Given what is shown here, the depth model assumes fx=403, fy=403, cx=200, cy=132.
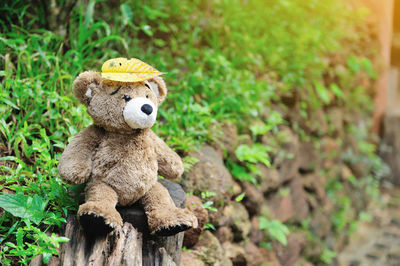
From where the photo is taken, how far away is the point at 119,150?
1.77 meters

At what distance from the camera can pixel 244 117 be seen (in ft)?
11.9

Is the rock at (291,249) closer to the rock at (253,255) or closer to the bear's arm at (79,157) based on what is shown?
the rock at (253,255)

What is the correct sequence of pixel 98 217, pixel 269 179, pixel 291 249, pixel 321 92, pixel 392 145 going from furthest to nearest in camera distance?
pixel 392 145, pixel 321 92, pixel 291 249, pixel 269 179, pixel 98 217

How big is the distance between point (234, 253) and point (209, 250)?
0.45 meters

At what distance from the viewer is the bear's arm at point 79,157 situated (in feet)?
5.49

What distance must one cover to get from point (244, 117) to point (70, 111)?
65.2 inches

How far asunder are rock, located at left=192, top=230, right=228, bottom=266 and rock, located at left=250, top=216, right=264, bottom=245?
2.65ft

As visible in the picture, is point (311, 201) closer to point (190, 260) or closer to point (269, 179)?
point (269, 179)

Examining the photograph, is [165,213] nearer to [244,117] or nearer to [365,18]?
[244,117]

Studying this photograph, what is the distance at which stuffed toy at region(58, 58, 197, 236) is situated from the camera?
1687 millimetres

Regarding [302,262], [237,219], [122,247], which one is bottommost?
[302,262]

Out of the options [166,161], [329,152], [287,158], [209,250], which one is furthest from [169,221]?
[329,152]

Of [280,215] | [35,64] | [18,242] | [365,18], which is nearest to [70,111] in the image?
[35,64]

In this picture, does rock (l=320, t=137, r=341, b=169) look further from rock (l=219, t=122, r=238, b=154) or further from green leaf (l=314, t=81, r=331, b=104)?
rock (l=219, t=122, r=238, b=154)
